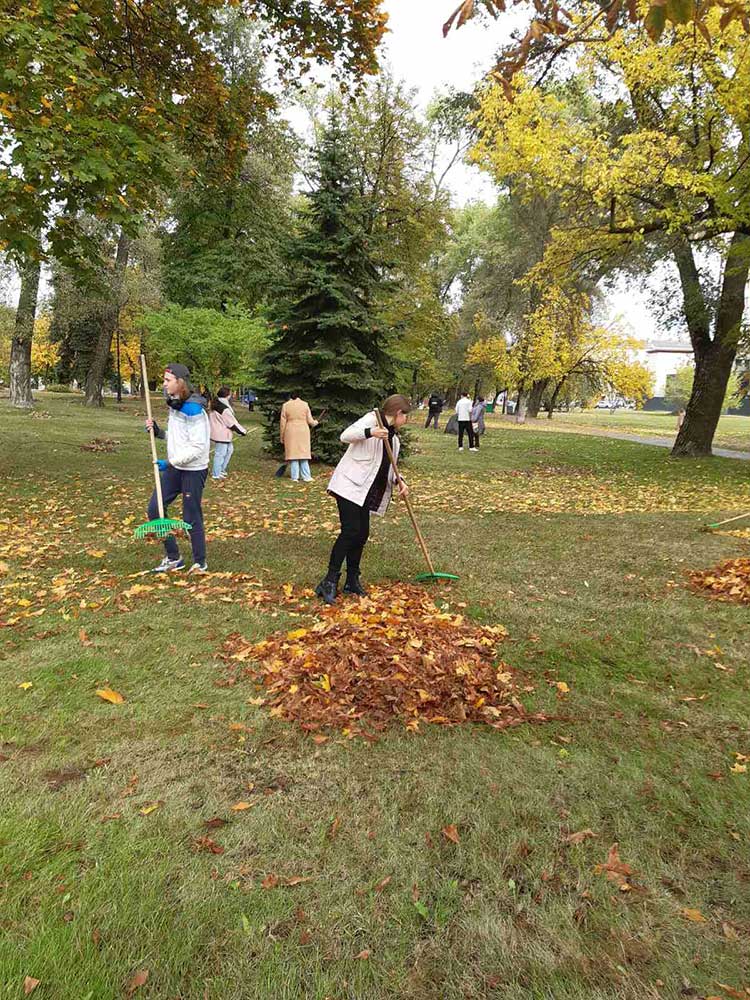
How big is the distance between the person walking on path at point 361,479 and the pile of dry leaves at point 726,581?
139 inches

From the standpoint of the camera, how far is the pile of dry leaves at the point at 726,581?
569cm

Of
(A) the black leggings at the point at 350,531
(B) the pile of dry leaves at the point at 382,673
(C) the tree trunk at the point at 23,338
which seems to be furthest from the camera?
(C) the tree trunk at the point at 23,338

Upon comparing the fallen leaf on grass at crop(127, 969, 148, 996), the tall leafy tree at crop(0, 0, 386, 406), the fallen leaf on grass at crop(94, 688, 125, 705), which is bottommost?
the fallen leaf on grass at crop(127, 969, 148, 996)

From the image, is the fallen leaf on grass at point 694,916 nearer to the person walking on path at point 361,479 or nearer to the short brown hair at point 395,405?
the person walking on path at point 361,479

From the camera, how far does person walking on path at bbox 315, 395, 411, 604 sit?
511 cm

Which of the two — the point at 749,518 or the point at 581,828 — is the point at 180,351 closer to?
the point at 749,518

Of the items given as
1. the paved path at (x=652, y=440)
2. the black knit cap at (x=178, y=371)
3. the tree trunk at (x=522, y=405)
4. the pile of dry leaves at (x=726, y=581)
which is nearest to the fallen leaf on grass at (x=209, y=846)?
the black knit cap at (x=178, y=371)

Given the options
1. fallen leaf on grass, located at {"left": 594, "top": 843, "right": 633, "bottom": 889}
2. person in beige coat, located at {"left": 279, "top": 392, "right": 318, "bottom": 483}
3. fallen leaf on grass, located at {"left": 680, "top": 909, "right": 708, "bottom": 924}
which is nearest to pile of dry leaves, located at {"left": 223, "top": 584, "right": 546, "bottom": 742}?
fallen leaf on grass, located at {"left": 594, "top": 843, "right": 633, "bottom": 889}

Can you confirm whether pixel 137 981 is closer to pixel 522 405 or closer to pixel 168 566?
pixel 168 566

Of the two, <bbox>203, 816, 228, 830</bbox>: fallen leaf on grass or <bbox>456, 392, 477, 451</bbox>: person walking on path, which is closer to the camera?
<bbox>203, 816, 228, 830</bbox>: fallen leaf on grass

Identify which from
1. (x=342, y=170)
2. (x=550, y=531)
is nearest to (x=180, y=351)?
(x=342, y=170)

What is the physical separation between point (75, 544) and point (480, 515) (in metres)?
6.22

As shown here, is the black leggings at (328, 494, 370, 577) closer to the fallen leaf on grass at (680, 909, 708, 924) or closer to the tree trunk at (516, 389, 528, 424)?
the fallen leaf on grass at (680, 909, 708, 924)

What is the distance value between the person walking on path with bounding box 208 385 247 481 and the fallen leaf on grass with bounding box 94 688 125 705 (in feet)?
20.8
